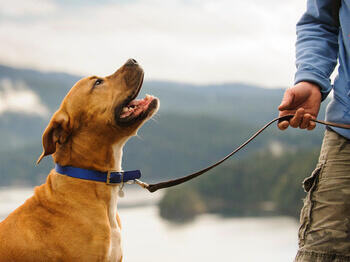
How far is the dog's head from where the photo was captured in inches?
158

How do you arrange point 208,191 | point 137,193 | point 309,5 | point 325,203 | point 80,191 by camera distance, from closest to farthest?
point 325,203 < point 309,5 < point 80,191 < point 208,191 < point 137,193

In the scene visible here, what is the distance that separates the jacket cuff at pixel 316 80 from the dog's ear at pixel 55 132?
5.70 feet

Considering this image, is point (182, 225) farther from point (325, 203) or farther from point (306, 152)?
point (325, 203)

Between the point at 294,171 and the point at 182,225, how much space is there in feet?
60.4

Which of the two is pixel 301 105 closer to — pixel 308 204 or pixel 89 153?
pixel 308 204


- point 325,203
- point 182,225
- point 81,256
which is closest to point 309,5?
point 325,203

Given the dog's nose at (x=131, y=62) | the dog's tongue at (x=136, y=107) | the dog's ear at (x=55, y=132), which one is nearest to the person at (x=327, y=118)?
the dog's tongue at (x=136, y=107)

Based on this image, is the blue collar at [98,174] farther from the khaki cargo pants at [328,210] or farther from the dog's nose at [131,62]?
the khaki cargo pants at [328,210]

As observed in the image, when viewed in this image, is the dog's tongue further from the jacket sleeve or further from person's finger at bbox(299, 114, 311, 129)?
person's finger at bbox(299, 114, 311, 129)

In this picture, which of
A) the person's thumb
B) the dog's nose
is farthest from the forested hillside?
the person's thumb

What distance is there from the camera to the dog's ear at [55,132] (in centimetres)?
387

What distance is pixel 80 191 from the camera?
3920 mm

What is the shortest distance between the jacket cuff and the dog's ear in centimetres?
174

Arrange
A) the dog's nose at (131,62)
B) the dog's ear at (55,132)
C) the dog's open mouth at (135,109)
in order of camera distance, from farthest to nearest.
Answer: the dog's nose at (131,62)
the dog's open mouth at (135,109)
the dog's ear at (55,132)
